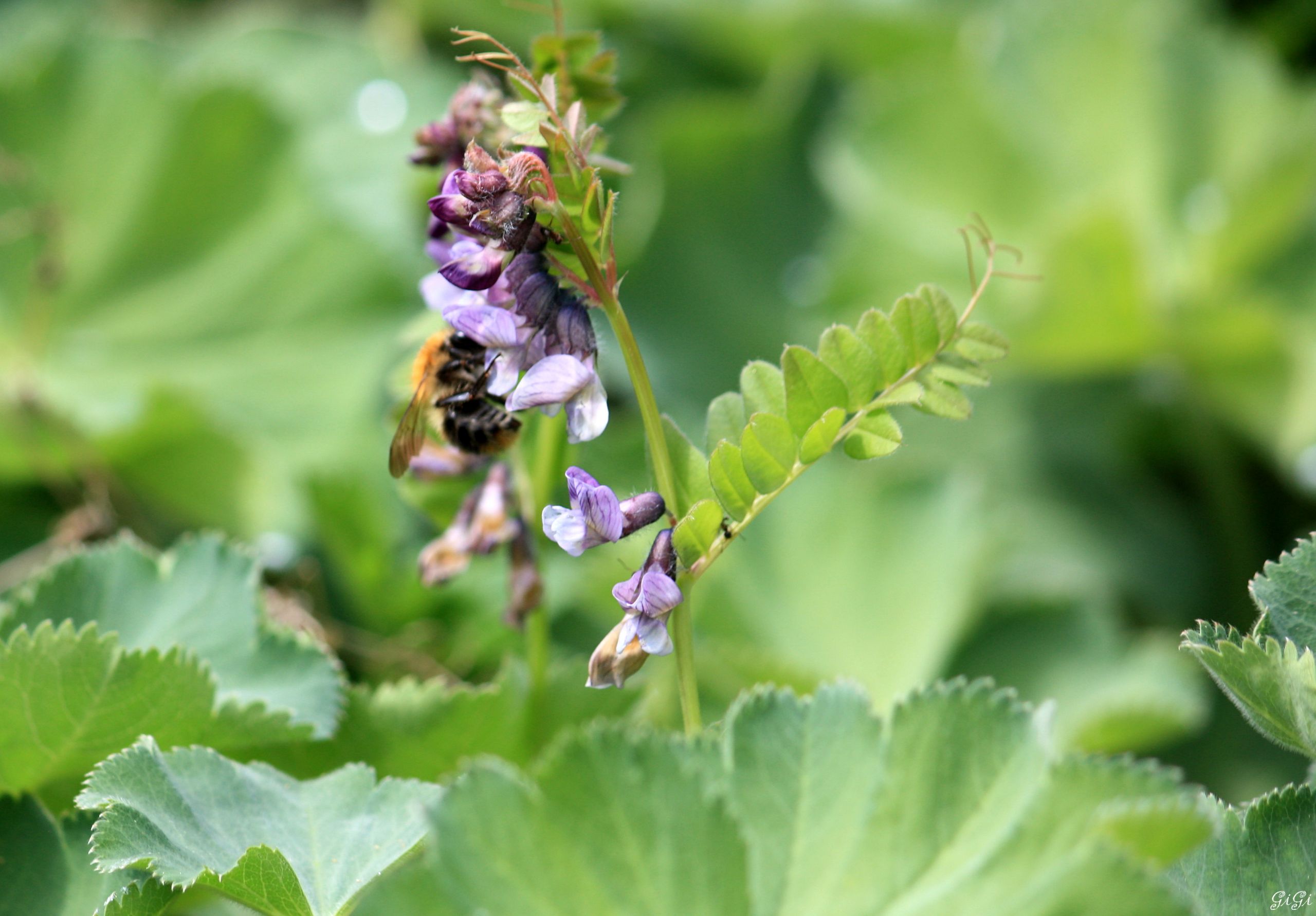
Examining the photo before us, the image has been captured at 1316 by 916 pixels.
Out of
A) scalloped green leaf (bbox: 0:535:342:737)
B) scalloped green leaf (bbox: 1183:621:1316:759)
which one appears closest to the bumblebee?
scalloped green leaf (bbox: 0:535:342:737)

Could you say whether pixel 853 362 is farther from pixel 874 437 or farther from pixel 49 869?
pixel 49 869

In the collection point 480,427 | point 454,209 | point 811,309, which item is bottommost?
point 811,309

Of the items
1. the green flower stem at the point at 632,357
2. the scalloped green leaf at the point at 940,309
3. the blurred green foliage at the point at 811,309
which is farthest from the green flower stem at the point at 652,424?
the blurred green foliage at the point at 811,309

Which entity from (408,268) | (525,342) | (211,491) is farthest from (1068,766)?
(408,268)

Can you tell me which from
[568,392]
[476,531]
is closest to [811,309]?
Result: [476,531]

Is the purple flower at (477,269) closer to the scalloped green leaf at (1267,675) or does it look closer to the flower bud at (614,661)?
the flower bud at (614,661)

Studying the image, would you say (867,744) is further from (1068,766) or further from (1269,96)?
(1269,96)
